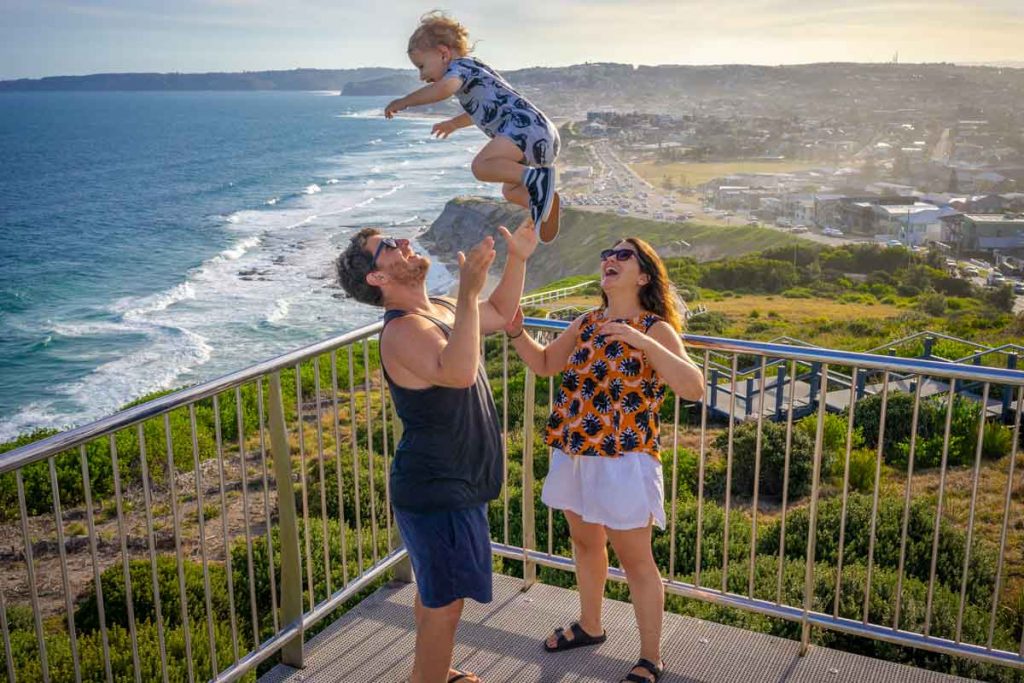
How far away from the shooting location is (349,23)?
86812mm

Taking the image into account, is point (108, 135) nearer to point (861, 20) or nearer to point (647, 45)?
point (647, 45)

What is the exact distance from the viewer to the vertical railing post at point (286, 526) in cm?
330

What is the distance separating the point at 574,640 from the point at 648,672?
37cm

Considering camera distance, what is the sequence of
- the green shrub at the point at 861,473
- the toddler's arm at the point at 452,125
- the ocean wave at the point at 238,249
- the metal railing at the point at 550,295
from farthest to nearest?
the ocean wave at the point at 238,249
the metal railing at the point at 550,295
the green shrub at the point at 861,473
the toddler's arm at the point at 452,125

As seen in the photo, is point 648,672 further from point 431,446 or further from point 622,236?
point 622,236

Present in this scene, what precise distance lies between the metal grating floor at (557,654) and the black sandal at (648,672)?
7 centimetres

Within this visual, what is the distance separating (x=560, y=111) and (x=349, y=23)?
80173 mm

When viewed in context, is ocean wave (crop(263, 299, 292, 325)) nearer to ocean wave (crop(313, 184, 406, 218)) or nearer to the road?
ocean wave (crop(313, 184, 406, 218))

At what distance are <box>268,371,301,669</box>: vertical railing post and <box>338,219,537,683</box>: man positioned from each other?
0.74 metres

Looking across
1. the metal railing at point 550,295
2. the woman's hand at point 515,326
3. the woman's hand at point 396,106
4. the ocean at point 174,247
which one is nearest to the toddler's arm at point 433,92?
the woman's hand at point 396,106

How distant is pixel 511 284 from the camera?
9.93 ft

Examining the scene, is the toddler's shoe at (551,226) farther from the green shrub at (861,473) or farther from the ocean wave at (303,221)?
the ocean wave at (303,221)

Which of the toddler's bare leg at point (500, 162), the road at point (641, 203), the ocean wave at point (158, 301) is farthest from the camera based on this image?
the road at point (641, 203)

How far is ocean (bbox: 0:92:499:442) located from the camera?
36562mm
